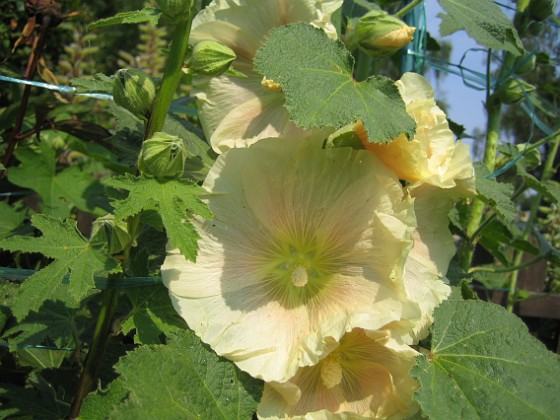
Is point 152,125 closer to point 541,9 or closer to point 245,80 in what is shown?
point 245,80

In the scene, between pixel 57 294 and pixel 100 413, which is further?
pixel 57 294

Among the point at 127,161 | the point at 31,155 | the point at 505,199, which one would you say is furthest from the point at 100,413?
the point at 31,155

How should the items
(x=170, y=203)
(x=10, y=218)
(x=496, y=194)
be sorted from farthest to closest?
(x=10, y=218) < (x=496, y=194) < (x=170, y=203)

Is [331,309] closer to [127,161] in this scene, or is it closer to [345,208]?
[345,208]

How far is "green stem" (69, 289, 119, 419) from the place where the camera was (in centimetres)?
79

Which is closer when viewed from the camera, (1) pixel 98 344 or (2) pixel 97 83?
(1) pixel 98 344

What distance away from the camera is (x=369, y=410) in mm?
806

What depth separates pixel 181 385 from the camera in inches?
29.5

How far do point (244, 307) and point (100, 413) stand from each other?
0.21 m

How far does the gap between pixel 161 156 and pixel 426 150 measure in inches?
14.0

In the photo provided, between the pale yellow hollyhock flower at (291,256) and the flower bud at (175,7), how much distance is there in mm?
Answer: 176

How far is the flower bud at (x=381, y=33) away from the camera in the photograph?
85 cm

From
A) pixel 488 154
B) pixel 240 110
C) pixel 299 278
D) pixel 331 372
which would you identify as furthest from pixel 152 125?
pixel 488 154

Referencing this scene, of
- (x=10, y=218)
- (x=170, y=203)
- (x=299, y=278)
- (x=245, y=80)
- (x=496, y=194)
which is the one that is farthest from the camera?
(x=10, y=218)
